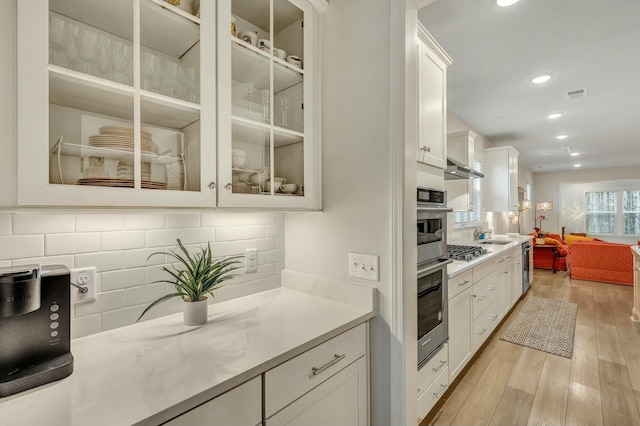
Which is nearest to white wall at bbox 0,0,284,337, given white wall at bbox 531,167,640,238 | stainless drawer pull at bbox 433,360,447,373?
stainless drawer pull at bbox 433,360,447,373

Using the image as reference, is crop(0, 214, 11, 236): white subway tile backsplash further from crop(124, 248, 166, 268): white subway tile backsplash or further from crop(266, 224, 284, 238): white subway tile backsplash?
crop(266, 224, 284, 238): white subway tile backsplash

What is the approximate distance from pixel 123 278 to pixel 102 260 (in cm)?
11

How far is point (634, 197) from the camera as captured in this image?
28.4ft

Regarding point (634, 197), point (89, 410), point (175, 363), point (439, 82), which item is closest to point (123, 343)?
point (175, 363)

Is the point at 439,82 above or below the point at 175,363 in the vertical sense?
above

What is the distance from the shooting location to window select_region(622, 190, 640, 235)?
8.62 m

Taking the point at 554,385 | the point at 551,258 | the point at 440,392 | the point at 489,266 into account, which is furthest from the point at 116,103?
the point at 551,258

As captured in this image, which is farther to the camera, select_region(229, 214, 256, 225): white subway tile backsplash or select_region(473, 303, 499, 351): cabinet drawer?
select_region(473, 303, 499, 351): cabinet drawer

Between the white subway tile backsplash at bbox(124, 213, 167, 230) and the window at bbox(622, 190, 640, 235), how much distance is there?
12.2 m

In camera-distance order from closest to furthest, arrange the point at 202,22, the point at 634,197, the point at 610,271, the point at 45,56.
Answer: the point at 45,56, the point at 202,22, the point at 610,271, the point at 634,197

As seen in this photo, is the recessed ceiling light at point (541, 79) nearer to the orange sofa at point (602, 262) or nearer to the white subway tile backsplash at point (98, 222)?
the white subway tile backsplash at point (98, 222)

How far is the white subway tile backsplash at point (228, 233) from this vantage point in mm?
1517

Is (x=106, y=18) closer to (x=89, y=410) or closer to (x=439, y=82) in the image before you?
(x=89, y=410)

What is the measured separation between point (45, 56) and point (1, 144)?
278 mm
